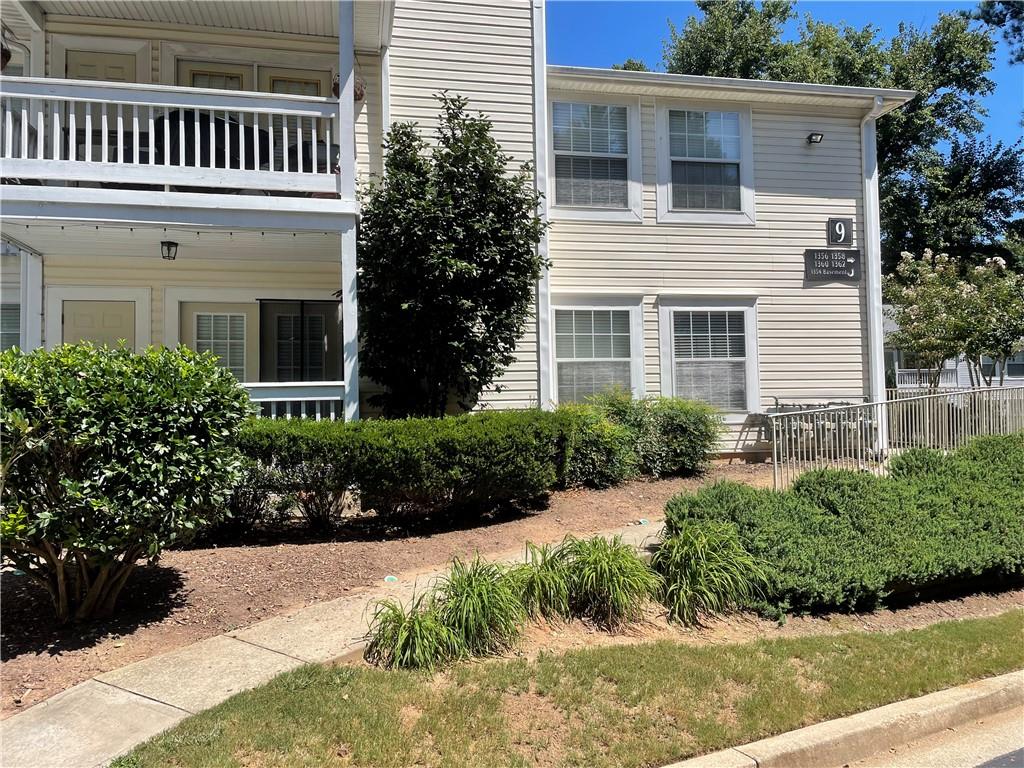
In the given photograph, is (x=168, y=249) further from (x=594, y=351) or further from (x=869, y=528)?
(x=869, y=528)

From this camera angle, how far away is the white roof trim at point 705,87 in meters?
10.4

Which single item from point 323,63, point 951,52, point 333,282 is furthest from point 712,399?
point 951,52

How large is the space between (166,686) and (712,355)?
9196 millimetres

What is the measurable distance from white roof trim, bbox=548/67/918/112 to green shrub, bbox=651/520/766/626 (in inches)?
301

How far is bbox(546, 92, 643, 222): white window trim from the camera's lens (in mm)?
10523

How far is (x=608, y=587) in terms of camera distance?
15.7 feet

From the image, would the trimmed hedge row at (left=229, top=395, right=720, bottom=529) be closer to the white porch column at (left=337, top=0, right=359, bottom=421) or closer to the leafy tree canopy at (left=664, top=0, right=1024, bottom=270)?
the white porch column at (left=337, top=0, right=359, bottom=421)

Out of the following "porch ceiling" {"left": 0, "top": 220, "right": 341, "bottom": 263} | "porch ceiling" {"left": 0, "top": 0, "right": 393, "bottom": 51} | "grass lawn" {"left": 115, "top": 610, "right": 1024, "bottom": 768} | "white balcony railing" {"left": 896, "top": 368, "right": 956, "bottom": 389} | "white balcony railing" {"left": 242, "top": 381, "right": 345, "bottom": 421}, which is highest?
"porch ceiling" {"left": 0, "top": 0, "right": 393, "bottom": 51}

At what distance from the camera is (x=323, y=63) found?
9812mm

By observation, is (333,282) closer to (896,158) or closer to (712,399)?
(712,399)

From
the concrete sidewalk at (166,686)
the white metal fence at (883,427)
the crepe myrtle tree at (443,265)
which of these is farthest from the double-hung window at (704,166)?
the concrete sidewalk at (166,686)

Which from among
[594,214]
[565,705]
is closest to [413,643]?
[565,705]

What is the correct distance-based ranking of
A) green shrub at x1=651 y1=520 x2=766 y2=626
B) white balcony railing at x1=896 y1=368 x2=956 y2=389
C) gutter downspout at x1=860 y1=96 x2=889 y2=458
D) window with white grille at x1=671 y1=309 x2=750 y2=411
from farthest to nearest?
white balcony railing at x1=896 y1=368 x2=956 y2=389 → gutter downspout at x1=860 y1=96 x2=889 y2=458 → window with white grille at x1=671 y1=309 x2=750 y2=411 → green shrub at x1=651 y1=520 x2=766 y2=626

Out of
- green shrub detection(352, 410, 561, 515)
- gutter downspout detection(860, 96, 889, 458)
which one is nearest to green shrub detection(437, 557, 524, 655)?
green shrub detection(352, 410, 561, 515)
